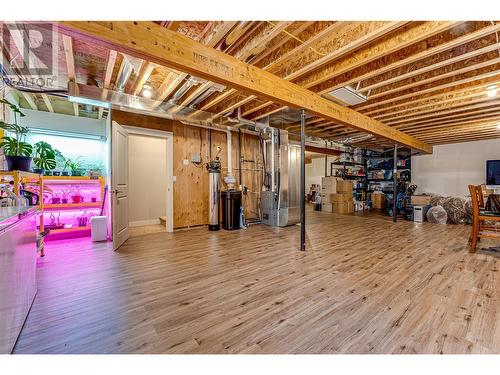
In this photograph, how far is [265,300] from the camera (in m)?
2.05

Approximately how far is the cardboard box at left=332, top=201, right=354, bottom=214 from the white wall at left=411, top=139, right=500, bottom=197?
10.3ft

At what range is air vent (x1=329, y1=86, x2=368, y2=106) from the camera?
369cm

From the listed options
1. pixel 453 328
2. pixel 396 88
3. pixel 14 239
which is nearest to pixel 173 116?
pixel 14 239

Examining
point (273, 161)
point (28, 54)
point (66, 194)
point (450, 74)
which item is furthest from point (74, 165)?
point (450, 74)

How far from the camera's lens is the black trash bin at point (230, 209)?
523 cm

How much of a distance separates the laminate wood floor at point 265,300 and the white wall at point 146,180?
2.24 meters

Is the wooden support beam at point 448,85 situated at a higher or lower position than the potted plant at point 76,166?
higher

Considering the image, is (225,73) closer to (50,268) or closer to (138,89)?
(138,89)

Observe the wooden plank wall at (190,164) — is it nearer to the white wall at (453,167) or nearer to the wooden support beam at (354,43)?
the wooden support beam at (354,43)

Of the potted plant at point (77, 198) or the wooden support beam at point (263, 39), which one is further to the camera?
the potted plant at point (77, 198)

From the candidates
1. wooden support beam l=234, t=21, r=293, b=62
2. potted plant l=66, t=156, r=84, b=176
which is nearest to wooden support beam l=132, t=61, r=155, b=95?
wooden support beam l=234, t=21, r=293, b=62

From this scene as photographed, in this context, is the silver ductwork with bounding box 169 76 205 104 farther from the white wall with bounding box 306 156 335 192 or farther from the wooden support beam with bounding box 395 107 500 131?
the white wall with bounding box 306 156 335 192

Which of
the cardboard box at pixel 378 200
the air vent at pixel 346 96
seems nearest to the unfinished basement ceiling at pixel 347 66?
the air vent at pixel 346 96

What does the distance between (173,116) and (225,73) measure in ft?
7.57
